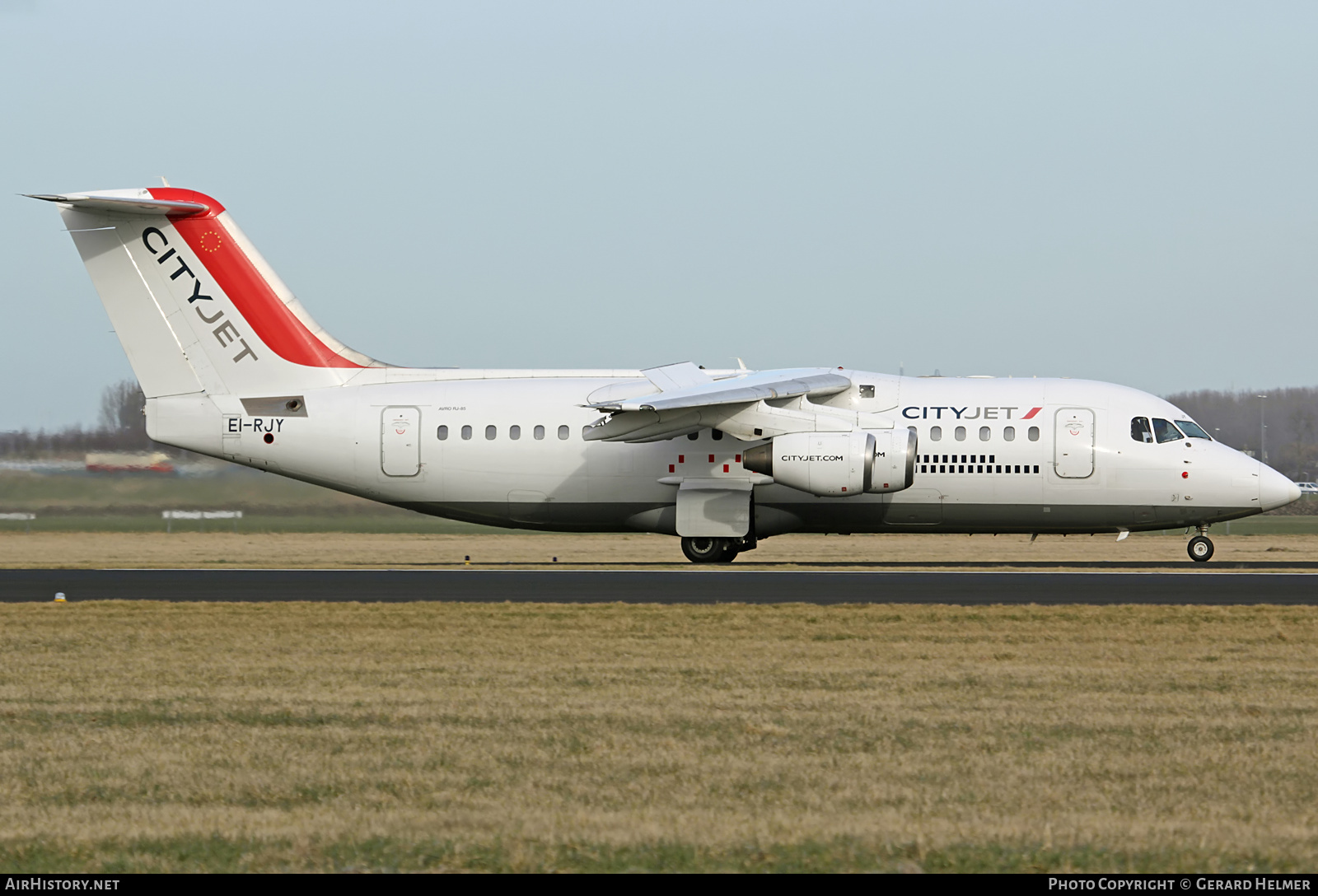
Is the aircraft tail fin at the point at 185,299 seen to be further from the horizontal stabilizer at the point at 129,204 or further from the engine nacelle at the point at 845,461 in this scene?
the engine nacelle at the point at 845,461

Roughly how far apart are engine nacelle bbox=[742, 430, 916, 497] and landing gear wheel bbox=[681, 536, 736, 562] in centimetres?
210

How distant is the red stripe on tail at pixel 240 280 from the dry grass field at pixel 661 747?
45.1 feet

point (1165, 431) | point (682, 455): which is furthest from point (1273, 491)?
point (682, 455)

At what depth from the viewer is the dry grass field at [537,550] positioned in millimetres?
29906

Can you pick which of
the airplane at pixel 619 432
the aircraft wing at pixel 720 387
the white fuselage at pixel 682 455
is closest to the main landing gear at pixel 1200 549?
the airplane at pixel 619 432

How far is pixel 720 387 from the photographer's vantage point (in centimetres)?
2664

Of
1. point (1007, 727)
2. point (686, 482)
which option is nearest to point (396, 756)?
point (1007, 727)

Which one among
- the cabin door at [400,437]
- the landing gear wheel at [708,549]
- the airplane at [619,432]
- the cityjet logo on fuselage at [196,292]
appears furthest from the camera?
the cityjet logo on fuselage at [196,292]

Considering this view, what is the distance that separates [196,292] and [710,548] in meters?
11.6

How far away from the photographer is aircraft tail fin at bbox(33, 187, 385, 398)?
28.6 m

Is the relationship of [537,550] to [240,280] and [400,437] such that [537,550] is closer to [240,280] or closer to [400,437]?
[400,437]

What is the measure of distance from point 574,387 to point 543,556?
6.62 m

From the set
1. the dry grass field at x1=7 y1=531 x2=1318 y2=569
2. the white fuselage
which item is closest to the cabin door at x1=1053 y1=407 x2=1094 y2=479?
the white fuselage
